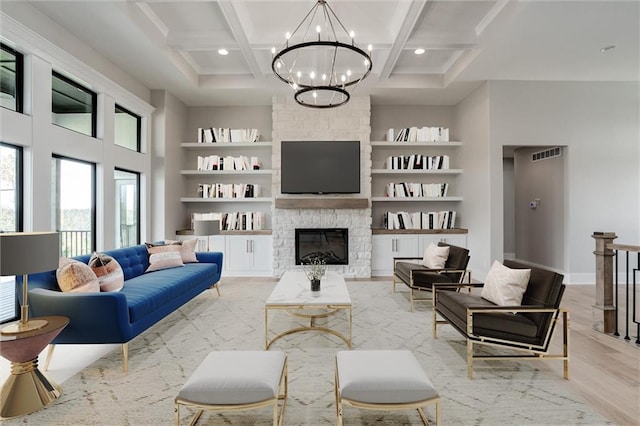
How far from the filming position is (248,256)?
20.0 ft

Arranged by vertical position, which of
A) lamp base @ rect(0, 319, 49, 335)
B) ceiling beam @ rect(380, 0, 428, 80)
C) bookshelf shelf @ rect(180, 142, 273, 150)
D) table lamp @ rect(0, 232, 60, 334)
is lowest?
lamp base @ rect(0, 319, 49, 335)

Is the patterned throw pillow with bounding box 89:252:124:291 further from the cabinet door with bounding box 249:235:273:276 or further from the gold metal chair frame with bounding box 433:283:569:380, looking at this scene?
the cabinet door with bounding box 249:235:273:276

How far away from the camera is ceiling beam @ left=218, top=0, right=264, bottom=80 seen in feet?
11.4

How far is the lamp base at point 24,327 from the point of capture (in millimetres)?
1996

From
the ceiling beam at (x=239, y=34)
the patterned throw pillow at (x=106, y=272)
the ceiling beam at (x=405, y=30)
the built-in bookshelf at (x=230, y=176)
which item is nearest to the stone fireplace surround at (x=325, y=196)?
the built-in bookshelf at (x=230, y=176)

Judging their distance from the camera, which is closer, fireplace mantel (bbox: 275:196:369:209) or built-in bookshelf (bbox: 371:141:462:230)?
fireplace mantel (bbox: 275:196:369:209)

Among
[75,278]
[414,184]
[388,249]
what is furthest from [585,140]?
[75,278]

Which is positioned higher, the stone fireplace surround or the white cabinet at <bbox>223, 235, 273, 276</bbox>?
the stone fireplace surround

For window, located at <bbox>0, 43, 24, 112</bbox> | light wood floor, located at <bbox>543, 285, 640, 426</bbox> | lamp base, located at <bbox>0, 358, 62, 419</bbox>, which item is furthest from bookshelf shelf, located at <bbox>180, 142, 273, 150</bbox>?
light wood floor, located at <bbox>543, 285, 640, 426</bbox>

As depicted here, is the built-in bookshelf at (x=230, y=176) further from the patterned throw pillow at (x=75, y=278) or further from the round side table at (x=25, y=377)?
the round side table at (x=25, y=377)

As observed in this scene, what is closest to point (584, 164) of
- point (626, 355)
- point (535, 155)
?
point (535, 155)

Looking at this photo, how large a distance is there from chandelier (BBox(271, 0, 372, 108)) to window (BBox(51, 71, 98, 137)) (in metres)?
2.56

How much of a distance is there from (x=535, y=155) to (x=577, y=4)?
3.72m

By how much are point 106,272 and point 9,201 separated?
1.39 meters
